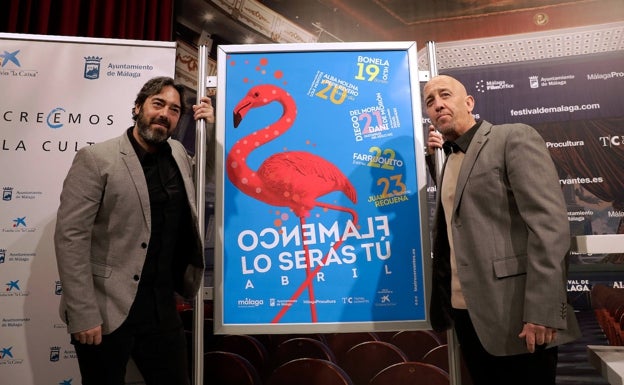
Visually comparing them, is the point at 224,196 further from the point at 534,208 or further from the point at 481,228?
the point at 534,208

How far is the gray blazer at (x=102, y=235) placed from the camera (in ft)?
5.46

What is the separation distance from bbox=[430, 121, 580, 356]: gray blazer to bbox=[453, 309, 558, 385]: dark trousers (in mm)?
64

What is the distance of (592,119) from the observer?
3.74 metres

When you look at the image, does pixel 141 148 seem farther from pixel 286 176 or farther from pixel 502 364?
pixel 502 364

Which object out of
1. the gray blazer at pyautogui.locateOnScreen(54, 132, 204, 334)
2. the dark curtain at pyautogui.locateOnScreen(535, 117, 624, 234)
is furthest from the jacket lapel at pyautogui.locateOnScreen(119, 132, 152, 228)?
the dark curtain at pyautogui.locateOnScreen(535, 117, 624, 234)

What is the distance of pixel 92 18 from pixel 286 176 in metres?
2.30

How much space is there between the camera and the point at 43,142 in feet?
8.35

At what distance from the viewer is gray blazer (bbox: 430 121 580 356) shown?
55.8 inches

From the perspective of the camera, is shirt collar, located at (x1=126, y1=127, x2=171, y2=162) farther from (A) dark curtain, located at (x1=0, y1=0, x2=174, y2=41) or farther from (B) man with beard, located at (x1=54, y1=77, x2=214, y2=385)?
(A) dark curtain, located at (x1=0, y1=0, x2=174, y2=41)

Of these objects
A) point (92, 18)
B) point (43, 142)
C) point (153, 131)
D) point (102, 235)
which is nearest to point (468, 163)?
point (153, 131)

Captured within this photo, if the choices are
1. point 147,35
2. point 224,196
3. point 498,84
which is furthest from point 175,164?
point 498,84

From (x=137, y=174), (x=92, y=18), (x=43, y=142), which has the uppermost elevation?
(x=92, y=18)

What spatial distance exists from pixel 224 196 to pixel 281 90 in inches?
24.5

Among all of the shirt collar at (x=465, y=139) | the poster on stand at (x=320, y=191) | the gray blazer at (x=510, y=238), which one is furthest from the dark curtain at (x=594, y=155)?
the gray blazer at (x=510, y=238)
